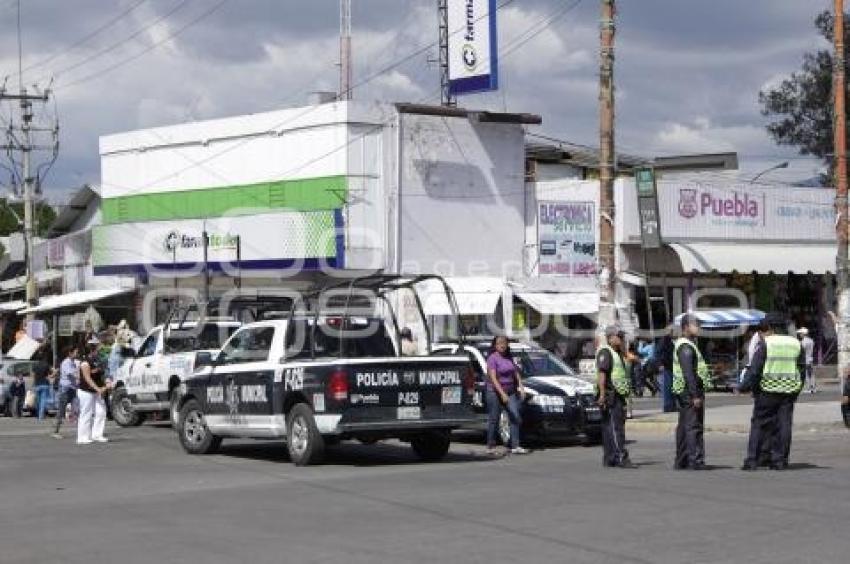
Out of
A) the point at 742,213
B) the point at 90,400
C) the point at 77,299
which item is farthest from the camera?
the point at 742,213

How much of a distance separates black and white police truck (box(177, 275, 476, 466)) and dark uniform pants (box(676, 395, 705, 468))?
2.99 meters

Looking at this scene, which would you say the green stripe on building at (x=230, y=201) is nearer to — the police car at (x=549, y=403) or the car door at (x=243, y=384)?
the police car at (x=549, y=403)

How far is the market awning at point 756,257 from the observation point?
3847 cm

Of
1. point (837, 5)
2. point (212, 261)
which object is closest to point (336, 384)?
point (837, 5)

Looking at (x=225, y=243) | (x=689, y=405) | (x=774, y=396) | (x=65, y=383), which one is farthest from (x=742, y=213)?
(x=689, y=405)

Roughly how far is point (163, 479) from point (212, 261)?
2349 cm

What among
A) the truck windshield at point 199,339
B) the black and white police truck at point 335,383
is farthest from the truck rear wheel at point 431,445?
the truck windshield at point 199,339

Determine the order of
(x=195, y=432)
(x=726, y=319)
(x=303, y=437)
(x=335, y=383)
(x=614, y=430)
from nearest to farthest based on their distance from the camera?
(x=614, y=430) < (x=335, y=383) < (x=303, y=437) < (x=195, y=432) < (x=726, y=319)

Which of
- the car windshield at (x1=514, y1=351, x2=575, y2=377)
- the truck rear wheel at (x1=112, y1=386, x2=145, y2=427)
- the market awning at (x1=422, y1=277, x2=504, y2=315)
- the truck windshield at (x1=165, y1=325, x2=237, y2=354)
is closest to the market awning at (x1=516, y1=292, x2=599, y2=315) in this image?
the market awning at (x1=422, y1=277, x2=504, y2=315)

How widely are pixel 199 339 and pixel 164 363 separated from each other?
809 mm

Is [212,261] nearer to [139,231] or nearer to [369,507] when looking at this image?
[139,231]

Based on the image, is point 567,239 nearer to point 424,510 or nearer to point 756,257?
point 756,257

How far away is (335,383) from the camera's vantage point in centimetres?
1595

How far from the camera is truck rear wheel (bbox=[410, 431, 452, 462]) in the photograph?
17.5 m
